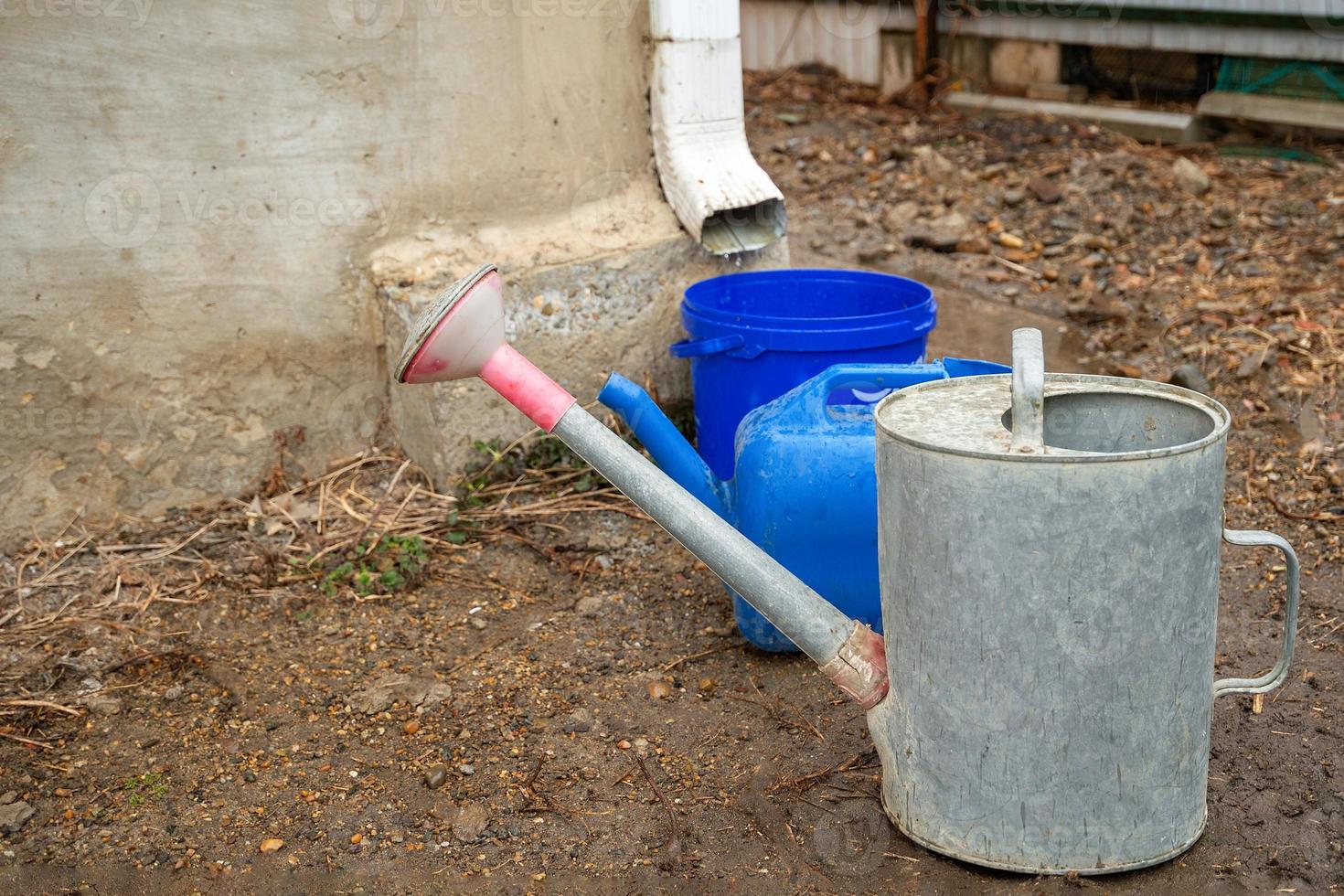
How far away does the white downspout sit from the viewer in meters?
3.32

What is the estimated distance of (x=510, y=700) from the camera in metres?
2.52

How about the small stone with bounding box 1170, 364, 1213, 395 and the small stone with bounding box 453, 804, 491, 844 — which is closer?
the small stone with bounding box 453, 804, 491, 844

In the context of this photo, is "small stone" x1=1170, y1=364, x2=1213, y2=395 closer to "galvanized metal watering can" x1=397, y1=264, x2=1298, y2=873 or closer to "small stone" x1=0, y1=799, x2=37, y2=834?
"galvanized metal watering can" x1=397, y1=264, x2=1298, y2=873

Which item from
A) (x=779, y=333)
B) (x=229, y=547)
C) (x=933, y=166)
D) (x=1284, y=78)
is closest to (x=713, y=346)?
(x=779, y=333)

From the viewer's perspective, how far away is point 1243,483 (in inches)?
129

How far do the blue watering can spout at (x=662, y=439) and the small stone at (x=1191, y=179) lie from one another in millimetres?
3401

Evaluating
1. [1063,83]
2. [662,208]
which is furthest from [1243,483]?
[1063,83]

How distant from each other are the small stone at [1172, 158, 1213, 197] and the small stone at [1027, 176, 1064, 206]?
1.57 ft

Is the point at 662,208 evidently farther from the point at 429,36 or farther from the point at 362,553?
the point at 362,553

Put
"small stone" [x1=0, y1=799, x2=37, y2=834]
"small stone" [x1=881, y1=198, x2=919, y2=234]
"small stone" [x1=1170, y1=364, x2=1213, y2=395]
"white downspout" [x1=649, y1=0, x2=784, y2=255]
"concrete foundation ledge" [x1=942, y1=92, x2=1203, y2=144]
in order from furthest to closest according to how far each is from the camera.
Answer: "concrete foundation ledge" [x1=942, y1=92, x2=1203, y2=144] → "small stone" [x1=881, y1=198, x2=919, y2=234] → "small stone" [x1=1170, y1=364, x2=1213, y2=395] → "white downspout" [x1=649, y1=0, x2=784, y2=255] → "small stone" [x1=0, y1=799, x2=37, y2=834]

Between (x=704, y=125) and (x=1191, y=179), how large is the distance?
264 cm

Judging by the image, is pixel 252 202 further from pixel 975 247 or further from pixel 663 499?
pixel 975 247

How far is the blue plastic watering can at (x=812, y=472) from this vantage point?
7.88 ft

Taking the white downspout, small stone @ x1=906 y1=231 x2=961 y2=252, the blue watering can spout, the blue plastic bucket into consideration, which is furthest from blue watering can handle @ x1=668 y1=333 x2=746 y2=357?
small stone @ x1=906 y1=231 x2=961 y2=252
